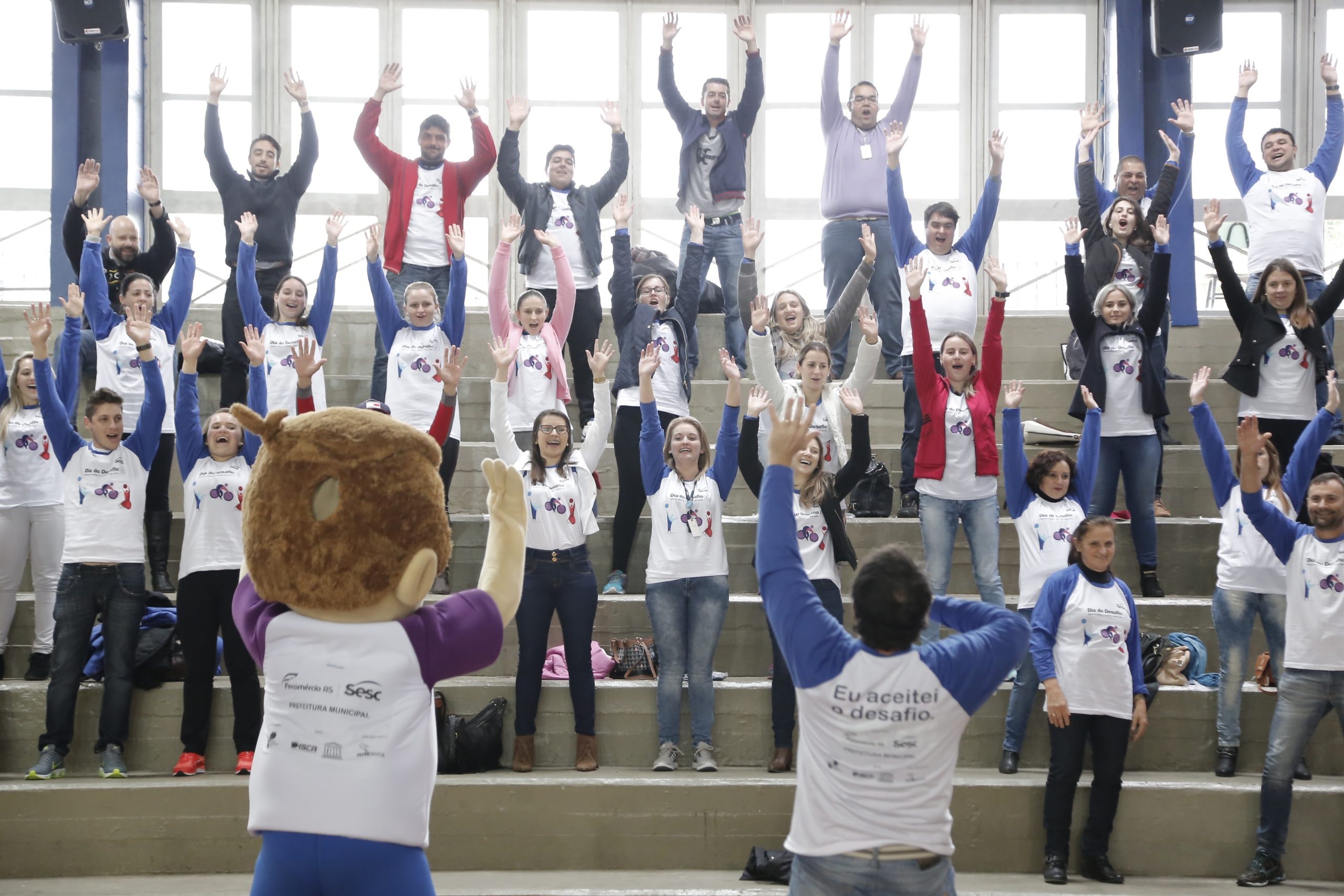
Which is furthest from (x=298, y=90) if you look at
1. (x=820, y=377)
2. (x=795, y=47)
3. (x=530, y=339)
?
(x=795, y=47)

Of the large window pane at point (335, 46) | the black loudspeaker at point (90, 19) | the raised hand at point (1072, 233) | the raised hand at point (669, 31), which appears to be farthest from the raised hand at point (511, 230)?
the large window pane at point (335, 46)

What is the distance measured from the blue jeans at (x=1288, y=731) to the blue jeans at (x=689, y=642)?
220cm

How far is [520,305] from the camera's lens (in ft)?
21.6

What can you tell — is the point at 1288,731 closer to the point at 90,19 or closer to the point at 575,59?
the point at 90,19

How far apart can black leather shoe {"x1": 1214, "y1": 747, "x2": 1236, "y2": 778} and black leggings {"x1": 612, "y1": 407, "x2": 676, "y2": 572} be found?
2.80 m

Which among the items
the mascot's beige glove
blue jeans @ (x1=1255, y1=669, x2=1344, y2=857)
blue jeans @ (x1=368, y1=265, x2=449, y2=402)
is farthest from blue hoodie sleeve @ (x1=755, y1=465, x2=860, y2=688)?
blue jeans @ (x1=368, y1=265, x2=449, y2=402)

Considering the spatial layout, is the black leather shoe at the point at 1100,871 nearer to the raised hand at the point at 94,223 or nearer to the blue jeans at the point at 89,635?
the blue jeans at the point at 89,635

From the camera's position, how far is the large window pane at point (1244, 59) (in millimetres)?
10781

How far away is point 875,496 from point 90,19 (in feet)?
19.5

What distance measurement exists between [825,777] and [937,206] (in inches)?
181

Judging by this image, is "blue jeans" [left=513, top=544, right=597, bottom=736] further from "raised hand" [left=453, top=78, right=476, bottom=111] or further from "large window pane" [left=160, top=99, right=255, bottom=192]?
"large window pane" [left=160, top=99, right=255, bottom=192]

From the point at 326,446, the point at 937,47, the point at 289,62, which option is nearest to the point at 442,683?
the point at 326,446

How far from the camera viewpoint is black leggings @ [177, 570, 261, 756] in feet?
17.6

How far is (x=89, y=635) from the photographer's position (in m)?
5.41
